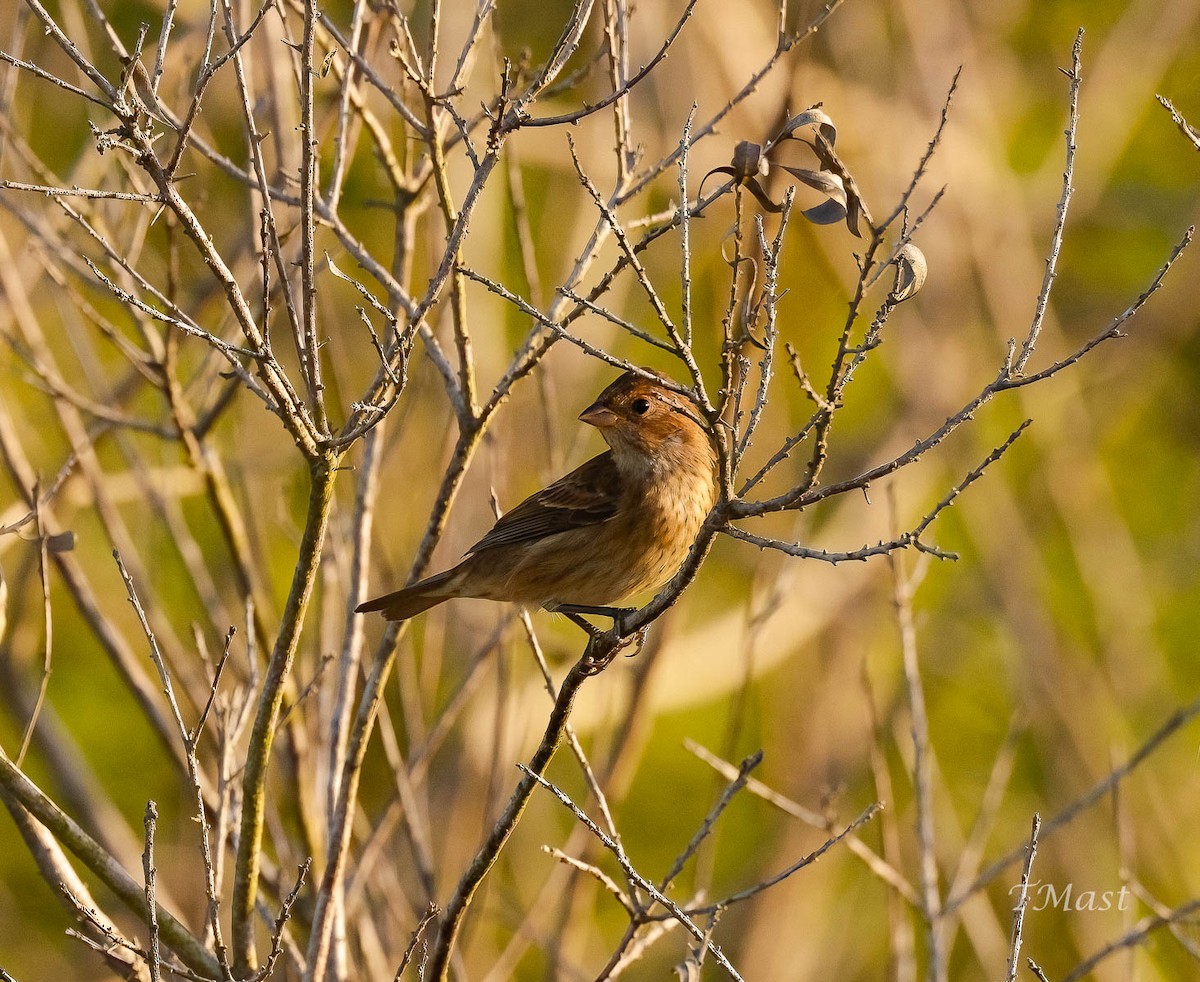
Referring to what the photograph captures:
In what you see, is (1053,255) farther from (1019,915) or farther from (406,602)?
(406,602)

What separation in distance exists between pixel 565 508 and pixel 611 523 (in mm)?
235

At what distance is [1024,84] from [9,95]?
9.60 meters

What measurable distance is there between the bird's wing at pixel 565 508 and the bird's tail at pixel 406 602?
44cm

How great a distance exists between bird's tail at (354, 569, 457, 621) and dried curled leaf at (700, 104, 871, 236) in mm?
1951

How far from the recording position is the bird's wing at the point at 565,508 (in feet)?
17.9

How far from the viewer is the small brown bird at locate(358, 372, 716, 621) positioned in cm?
530

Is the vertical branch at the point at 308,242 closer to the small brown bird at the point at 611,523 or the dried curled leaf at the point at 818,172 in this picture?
the dried curled leaf at the point at 818,172

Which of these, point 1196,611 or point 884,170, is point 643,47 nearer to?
point 884,170

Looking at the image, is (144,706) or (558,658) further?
(558,658)

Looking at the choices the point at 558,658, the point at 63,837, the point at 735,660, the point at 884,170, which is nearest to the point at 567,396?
the point at 558,658

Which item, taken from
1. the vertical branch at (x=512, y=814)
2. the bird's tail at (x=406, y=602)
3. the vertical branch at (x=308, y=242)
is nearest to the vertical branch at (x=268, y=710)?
the vertical branch at (x=308, y=242)

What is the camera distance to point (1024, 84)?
12.4 metres

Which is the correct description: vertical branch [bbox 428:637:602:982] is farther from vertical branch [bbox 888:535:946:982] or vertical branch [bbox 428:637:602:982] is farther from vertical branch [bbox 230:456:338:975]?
vertical branch [bbox 888:535:946:982]

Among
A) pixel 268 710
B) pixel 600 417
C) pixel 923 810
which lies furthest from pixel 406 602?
pixel 923 810
